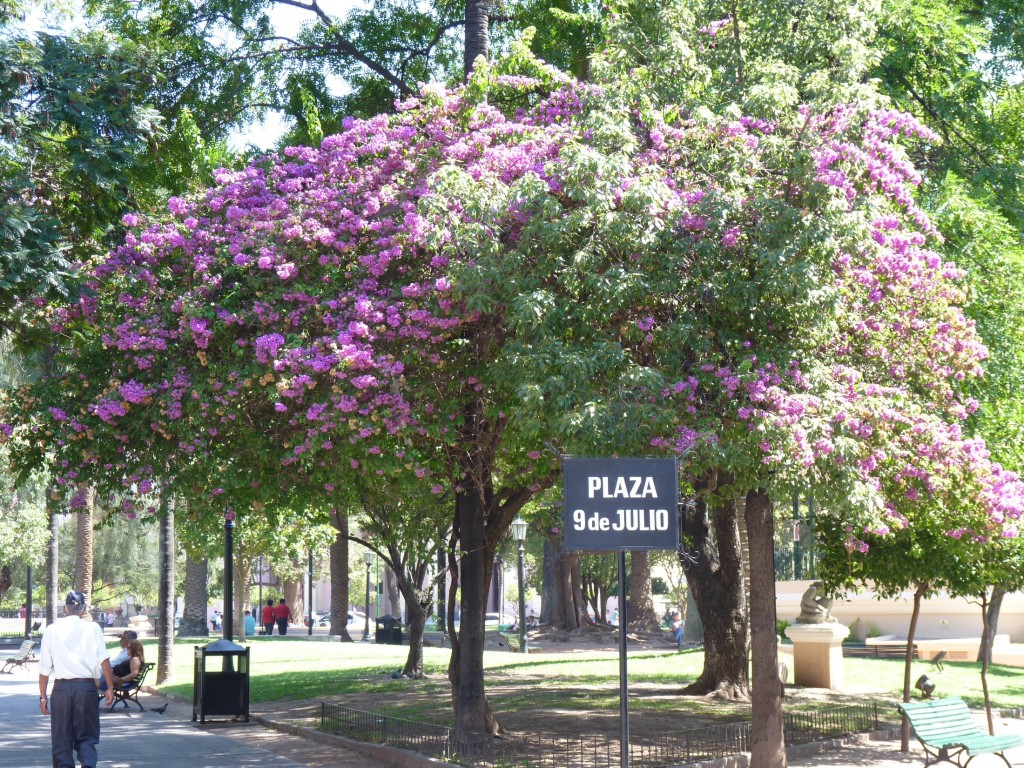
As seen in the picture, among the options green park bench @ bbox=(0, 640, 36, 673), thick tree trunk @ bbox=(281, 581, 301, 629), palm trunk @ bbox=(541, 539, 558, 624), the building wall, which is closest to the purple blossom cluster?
green park bench @ bbox=(0, 640, 36, 673)

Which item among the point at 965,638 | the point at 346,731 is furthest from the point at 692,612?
the point at 346,731

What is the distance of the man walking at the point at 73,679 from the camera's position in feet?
33.4

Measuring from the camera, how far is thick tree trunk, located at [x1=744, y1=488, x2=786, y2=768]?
38.2 ft

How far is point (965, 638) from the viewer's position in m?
30.9

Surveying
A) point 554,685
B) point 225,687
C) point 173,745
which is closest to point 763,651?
point 173,745

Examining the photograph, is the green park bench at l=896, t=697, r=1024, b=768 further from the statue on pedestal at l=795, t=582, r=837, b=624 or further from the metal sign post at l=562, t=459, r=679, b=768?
the statue on pedestal at l=795, t=582, r=837, b=624

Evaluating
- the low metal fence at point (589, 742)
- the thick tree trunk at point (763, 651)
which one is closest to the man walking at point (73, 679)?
the low metal fence at point (589, 742)

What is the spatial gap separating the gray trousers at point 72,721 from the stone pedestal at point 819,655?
12155 millimetres

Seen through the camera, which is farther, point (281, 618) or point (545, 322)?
point (281, 618)

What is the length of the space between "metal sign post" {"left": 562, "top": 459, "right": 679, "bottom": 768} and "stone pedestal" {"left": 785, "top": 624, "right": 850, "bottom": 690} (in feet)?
39.3

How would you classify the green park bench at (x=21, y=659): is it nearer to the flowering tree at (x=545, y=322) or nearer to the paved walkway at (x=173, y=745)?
the paved walkway at (x=173, y=745)

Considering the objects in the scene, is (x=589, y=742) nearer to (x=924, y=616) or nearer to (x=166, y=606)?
(x=166, y=606)

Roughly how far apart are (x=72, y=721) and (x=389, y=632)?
91.1ft

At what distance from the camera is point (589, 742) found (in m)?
13.5
